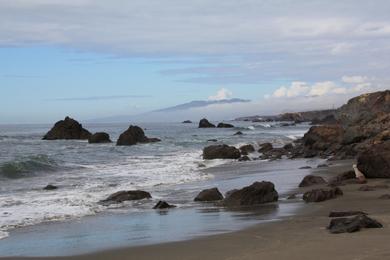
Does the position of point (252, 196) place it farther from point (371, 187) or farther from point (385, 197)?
→ point (371, 187)

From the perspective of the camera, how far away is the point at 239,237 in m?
8.66

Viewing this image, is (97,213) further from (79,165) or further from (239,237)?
(79,165)

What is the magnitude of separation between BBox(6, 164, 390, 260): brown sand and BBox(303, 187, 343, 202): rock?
223cm

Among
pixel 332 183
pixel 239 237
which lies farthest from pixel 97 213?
pixel 332 183

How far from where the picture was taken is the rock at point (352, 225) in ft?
26.4

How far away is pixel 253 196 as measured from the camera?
Answer: 41.9 feet

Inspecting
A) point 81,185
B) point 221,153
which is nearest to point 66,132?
point 221,153

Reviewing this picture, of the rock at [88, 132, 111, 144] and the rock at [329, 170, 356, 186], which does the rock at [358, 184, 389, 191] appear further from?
the rock at [88, 132, 111, 144]

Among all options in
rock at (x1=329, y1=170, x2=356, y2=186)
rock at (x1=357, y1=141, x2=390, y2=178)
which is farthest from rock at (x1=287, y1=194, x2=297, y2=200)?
rock at (x1=357, y1=141, x2=390, y2=178)

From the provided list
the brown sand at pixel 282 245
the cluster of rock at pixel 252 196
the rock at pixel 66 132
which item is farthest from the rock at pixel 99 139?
the brown sand at pixel 282 245

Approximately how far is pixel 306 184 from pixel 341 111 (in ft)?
91.1

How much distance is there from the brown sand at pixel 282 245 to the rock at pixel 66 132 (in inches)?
1995

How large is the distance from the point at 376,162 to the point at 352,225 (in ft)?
26.8

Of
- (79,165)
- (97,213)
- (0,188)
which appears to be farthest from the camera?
(79,165)
